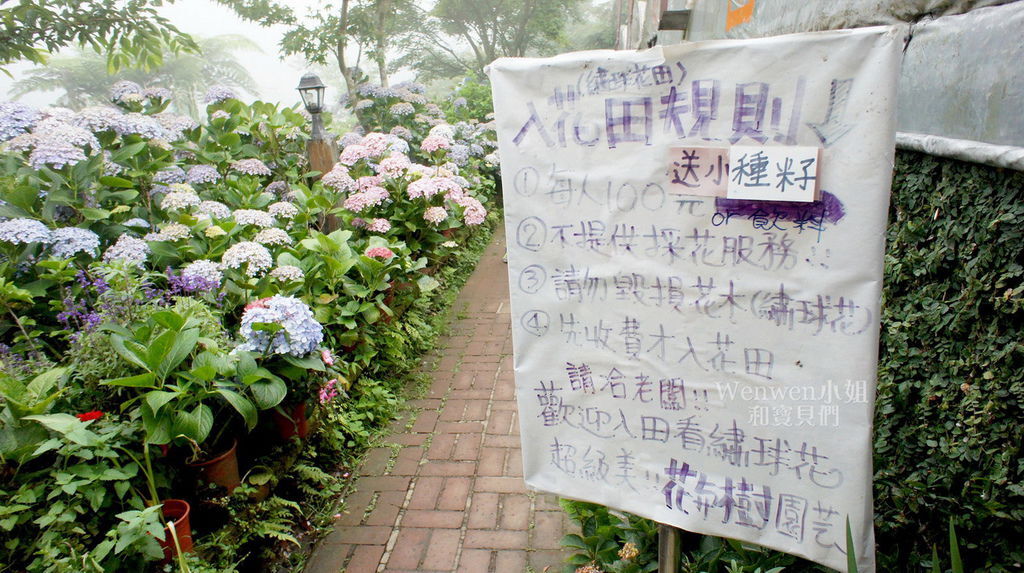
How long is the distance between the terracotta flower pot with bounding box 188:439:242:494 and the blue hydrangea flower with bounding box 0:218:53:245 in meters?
1.16

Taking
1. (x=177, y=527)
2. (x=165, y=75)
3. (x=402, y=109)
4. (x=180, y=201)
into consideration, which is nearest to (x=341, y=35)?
(x=402, y=109)

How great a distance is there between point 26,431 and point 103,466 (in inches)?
9.2

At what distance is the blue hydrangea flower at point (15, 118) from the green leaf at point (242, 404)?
6.64 feet

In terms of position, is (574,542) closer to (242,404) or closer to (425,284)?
(242,404)

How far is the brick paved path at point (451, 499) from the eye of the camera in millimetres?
2271

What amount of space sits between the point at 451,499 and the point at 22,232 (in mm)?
2034

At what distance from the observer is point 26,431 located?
170 cm

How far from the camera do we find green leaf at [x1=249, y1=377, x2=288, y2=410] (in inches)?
80.2

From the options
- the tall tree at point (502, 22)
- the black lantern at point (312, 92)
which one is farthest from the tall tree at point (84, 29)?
the tall tree at point (502, 22)

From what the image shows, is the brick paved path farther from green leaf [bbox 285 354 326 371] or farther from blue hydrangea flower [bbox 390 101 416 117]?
blue hydrangea flower [bbox 390 101 416 117]

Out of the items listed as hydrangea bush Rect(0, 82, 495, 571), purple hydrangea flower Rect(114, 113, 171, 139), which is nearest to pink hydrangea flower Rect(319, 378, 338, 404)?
hydrangea bush Rect(0, 82, 495, 571)

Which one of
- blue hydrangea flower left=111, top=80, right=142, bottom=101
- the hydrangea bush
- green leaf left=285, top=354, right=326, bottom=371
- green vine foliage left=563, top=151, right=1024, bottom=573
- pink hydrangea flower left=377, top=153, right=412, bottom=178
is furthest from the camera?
pink hydrangea flower left=377, top=153, right=412, bottom=178

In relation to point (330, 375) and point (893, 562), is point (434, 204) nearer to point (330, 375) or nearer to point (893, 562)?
point (330, 375)

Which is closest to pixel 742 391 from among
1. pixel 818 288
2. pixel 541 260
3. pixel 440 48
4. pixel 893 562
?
pixel 818 288
